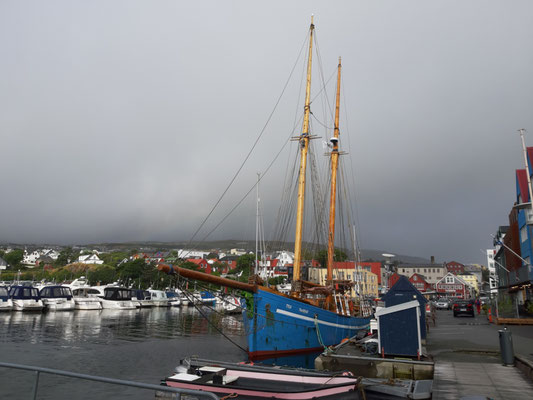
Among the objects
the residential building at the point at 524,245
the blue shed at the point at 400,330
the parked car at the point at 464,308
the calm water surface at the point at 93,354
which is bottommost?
the calm water surface at the point at 93,354

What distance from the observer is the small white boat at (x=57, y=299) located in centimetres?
5800

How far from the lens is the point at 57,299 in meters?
59.2

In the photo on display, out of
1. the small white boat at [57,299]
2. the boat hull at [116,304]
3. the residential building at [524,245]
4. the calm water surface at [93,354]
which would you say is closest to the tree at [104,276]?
the small white boat at [57,299]

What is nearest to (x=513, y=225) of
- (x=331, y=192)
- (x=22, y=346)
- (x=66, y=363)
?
(x=331, y=192)

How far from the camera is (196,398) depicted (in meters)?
4.63

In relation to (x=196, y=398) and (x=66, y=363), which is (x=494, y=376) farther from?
(x=66, y=363)

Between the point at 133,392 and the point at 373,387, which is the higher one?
the point at 133,392

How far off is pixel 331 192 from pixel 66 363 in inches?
969

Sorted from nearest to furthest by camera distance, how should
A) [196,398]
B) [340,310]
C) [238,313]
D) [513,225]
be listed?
[196,398], [340,310], [513,225], [238,313]

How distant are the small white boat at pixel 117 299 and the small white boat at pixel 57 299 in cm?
596

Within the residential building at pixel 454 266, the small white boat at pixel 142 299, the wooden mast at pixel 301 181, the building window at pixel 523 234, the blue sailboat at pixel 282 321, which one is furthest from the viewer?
the residential building at pixel 454 266

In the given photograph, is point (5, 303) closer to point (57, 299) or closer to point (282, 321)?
point (57, 299)

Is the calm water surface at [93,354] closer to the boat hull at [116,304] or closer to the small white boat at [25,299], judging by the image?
the small white boat at [25,299]

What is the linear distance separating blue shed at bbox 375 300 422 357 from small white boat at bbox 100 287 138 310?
63810 mm
